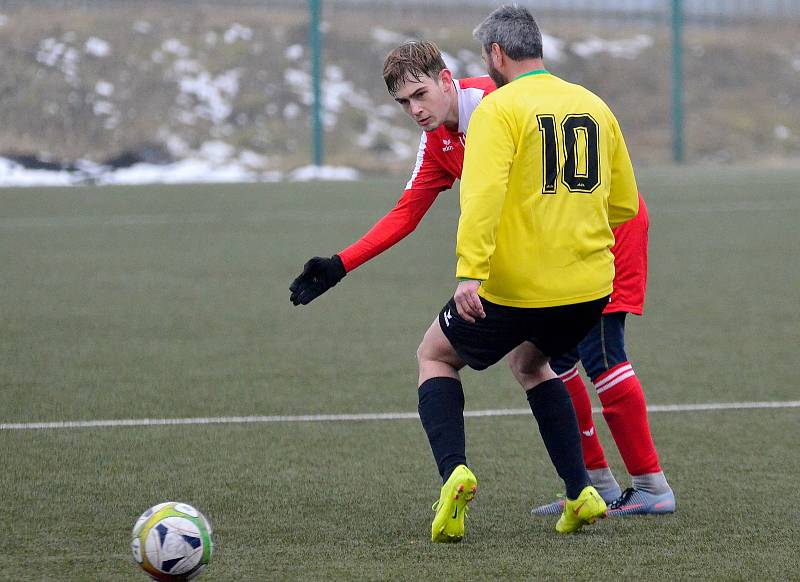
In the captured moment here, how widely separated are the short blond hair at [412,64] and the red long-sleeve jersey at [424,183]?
0.20 meters

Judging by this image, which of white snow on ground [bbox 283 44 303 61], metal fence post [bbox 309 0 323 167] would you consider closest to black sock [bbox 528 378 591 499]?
metal fence post [bbox 309 0 323 167]

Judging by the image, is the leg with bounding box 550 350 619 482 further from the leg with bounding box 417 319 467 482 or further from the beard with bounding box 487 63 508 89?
the beard with bounding box 487 63 508 89

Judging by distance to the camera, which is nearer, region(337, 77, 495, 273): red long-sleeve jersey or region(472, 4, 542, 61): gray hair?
region(472, 4, 542, 61): gray hair

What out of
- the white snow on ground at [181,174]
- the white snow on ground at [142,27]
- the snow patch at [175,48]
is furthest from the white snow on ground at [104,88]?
the white snow on ground at [181,174]

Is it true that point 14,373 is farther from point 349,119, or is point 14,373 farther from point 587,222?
point 349,119

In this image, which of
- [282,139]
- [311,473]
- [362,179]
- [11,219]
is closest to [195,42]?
[282,139]

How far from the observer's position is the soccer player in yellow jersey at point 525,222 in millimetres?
3922

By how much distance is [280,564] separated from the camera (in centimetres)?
403

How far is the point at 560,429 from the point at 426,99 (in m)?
1.12

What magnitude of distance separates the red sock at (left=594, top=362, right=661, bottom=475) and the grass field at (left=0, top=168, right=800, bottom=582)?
21 cm

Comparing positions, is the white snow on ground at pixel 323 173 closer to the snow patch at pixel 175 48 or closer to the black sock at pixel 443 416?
the snow patch at pixel 175 48

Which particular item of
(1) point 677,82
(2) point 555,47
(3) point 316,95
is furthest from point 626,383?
(2) point 555,47

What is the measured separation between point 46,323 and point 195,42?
23680 mm

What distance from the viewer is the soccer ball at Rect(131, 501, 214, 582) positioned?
3686 mm
